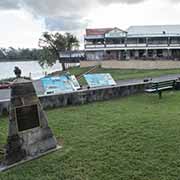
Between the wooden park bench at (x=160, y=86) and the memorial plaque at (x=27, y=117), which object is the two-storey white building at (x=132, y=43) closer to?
the wooden park bench at (x=160, y=86)

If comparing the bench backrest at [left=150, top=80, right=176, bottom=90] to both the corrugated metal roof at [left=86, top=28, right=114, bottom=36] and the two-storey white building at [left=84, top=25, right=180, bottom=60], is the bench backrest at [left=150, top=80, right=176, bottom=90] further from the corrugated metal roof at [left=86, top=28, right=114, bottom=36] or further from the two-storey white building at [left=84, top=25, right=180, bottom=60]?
the corrugated metal roof at [left=86, top=28, right=114, bottom=36]

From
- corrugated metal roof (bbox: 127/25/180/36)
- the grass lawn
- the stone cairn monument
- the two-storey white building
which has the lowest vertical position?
the grass lawn

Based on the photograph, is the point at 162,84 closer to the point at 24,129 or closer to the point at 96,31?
the point at 24,129

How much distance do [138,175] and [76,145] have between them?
172 centimetres

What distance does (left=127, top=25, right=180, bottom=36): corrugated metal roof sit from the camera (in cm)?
5312

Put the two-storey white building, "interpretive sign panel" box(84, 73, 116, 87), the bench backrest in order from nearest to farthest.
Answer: the bench backrest
"interpretive sign panel" box(84, 73, 116, 87)
the two-storey white building

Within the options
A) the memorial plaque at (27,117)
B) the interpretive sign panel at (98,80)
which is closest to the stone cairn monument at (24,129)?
the memorial plaque at (27,117)

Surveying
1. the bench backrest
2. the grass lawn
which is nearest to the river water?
the bench backrest

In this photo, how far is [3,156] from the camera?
4852mm

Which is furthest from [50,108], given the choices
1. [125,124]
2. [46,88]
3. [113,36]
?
[113,36]

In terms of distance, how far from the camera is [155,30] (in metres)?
Answer: 55.9

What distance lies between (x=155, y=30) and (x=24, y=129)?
54802 millimetres

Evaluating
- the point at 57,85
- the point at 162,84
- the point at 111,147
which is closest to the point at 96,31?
the point at 162,84

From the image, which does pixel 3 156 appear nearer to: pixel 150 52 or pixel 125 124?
pixel 125 124
